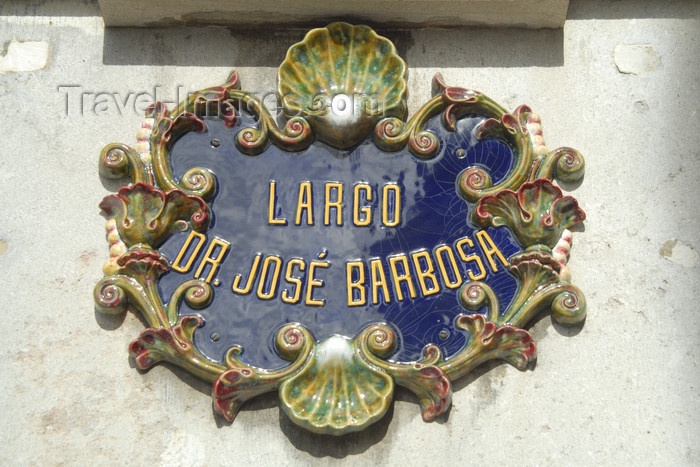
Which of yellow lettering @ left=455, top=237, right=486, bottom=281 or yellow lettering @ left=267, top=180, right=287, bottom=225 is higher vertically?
yellow lettering @ left=267, top=180, right=287, bottom=225

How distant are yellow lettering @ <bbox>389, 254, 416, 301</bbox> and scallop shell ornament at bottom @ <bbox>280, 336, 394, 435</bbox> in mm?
235

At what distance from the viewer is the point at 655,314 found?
3084mm

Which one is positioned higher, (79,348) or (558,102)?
(558,102)

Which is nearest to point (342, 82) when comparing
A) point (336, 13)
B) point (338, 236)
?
point (336, 13)

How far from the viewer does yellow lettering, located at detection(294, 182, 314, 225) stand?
321cm

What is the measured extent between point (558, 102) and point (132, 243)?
151 centimetres

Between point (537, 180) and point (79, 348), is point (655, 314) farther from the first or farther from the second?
point (79, 348)

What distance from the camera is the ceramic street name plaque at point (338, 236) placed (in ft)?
9.82

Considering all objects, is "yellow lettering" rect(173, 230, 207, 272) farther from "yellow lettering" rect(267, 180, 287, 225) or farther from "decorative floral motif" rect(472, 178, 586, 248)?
"decorative floral motif" rect(472, 178, 586, 248)

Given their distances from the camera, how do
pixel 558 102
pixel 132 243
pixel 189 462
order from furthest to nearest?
1. pixel 558 102
2. pixel 132 243
3. pixel 189 462

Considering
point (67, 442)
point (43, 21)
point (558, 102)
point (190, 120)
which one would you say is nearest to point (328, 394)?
point (67, 442)

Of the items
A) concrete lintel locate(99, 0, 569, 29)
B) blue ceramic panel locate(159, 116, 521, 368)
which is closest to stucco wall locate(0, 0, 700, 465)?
concrete lintel locate(99, 0, 569, 29)

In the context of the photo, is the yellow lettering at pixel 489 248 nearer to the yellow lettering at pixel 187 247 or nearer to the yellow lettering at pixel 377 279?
the yellow lettering at pixel 377 279

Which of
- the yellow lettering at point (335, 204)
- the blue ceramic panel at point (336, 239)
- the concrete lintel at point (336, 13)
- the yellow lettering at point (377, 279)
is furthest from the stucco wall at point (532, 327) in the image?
the yellow lettering at point (335, 204)
